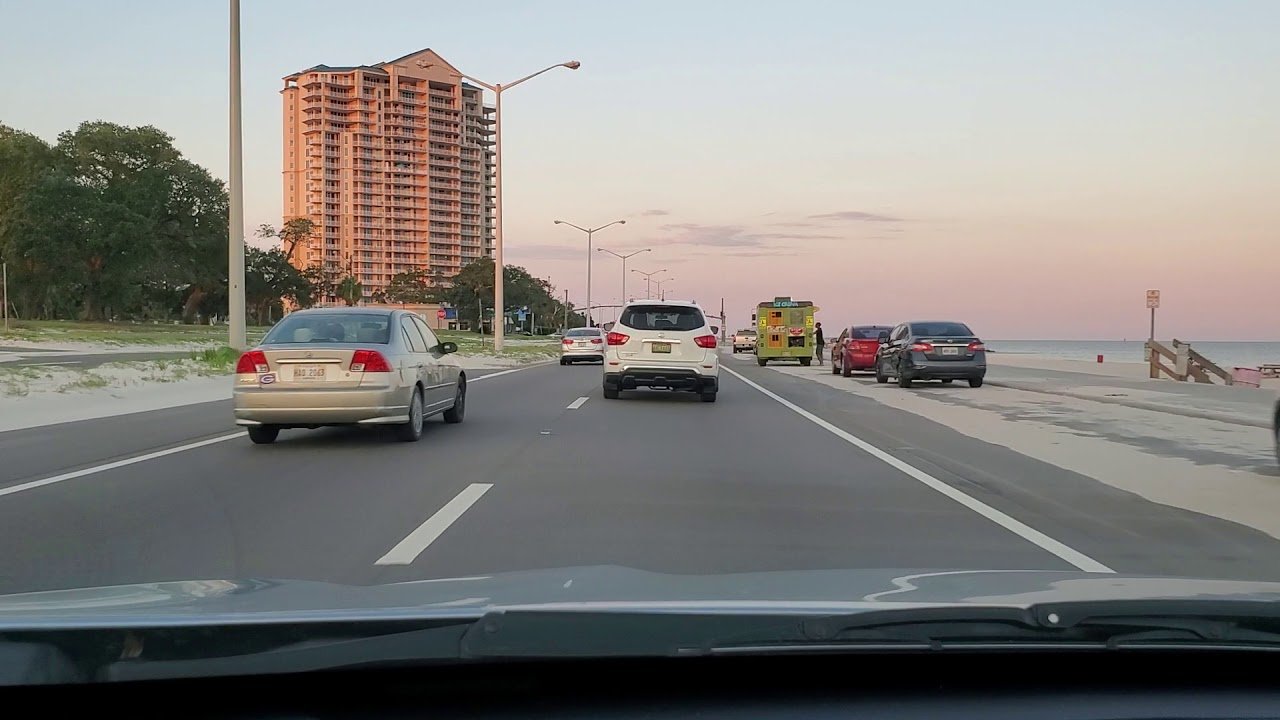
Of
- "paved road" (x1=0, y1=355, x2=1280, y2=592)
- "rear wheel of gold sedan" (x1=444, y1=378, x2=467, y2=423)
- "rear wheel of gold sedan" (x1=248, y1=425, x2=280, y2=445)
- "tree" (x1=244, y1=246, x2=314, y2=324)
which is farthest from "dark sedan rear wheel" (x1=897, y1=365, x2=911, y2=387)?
"tree" (x1=244, y1=246, x2=314, y2=324)

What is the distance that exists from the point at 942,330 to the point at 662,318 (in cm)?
928

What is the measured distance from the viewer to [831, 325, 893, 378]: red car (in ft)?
105

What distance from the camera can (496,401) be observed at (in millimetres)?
19594

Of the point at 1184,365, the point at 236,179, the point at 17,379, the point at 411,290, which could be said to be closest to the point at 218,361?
the point at 236,179

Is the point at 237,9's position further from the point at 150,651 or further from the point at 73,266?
the point at 73,266

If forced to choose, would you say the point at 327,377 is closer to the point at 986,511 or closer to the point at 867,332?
the point at 986,511

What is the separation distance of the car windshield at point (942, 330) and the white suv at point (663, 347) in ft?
27.0

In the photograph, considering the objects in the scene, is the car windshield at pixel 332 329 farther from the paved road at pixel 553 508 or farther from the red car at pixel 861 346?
the red car at pixel 861 346

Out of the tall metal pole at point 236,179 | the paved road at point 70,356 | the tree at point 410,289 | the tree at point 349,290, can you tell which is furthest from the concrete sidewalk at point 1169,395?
the tree at point 410,289

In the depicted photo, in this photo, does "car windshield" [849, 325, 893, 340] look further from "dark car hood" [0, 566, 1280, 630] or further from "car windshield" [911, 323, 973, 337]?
"dark car hood" [0, 566, 1280, 630]

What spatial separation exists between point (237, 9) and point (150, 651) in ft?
81.2

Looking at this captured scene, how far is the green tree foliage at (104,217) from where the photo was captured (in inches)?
2356

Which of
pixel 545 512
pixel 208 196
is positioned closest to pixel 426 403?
pixel 545 512

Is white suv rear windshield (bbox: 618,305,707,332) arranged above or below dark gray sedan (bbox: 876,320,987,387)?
above
